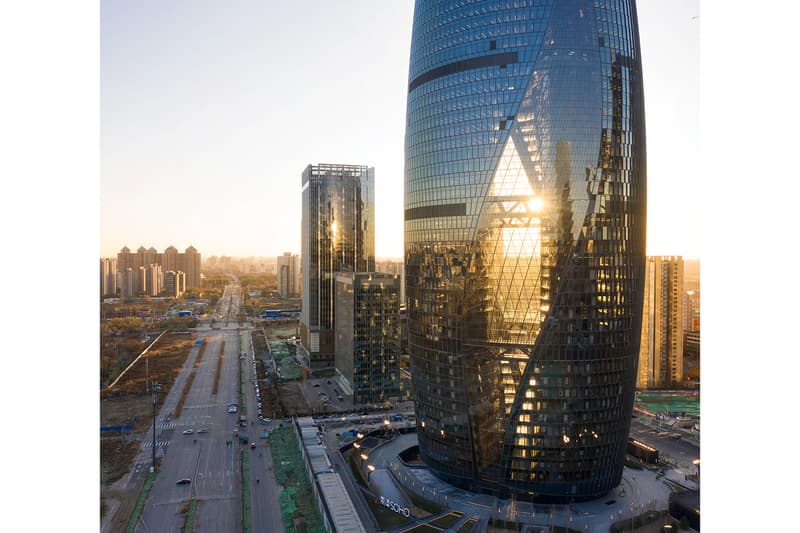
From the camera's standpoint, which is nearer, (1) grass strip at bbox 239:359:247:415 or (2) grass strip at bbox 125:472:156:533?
(2) grass strip at bbox 125:472:156:533

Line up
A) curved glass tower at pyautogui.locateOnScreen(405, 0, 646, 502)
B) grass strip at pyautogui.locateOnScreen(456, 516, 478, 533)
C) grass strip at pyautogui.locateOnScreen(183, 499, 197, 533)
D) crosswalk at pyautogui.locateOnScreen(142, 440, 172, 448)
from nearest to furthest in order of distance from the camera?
grass strip at pyautogui.locateOnScreen(183, 499, 197, 533)
grass strip at pyautogui.locateOnScreen(456, 516, 478, 533)
curved glass tower at pyautogui.locateOnScreen(405, 0, 646, 502)
crosswalk at pyautogui.locateOnScreen(142, 440, 172, 448)

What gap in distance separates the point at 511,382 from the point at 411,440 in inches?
134

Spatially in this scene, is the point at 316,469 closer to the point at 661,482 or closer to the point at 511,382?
the point at 511,382

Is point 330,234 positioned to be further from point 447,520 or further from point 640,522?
point 640,522

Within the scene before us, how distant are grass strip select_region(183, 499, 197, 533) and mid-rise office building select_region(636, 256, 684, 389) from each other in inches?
459

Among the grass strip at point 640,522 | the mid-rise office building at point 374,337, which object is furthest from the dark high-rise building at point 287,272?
the grass strip at point 640,522

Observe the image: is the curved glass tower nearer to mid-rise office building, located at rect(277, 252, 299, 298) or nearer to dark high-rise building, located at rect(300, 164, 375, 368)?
dark high-rise building, located at rect(300, 164, 375, 368)

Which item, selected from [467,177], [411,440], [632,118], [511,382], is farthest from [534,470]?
[632,118]

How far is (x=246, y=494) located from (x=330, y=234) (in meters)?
11.6

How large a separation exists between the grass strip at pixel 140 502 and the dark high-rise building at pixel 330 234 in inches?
385

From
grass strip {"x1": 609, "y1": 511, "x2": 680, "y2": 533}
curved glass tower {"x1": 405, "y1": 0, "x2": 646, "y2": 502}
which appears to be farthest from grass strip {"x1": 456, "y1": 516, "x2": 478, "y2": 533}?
grass strip {"x1": 609, "y1": 511, "x2": 680, "y2": 533}

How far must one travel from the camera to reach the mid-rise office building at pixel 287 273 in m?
27.6

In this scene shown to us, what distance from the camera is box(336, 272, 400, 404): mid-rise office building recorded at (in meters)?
14.3

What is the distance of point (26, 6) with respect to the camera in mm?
2123
